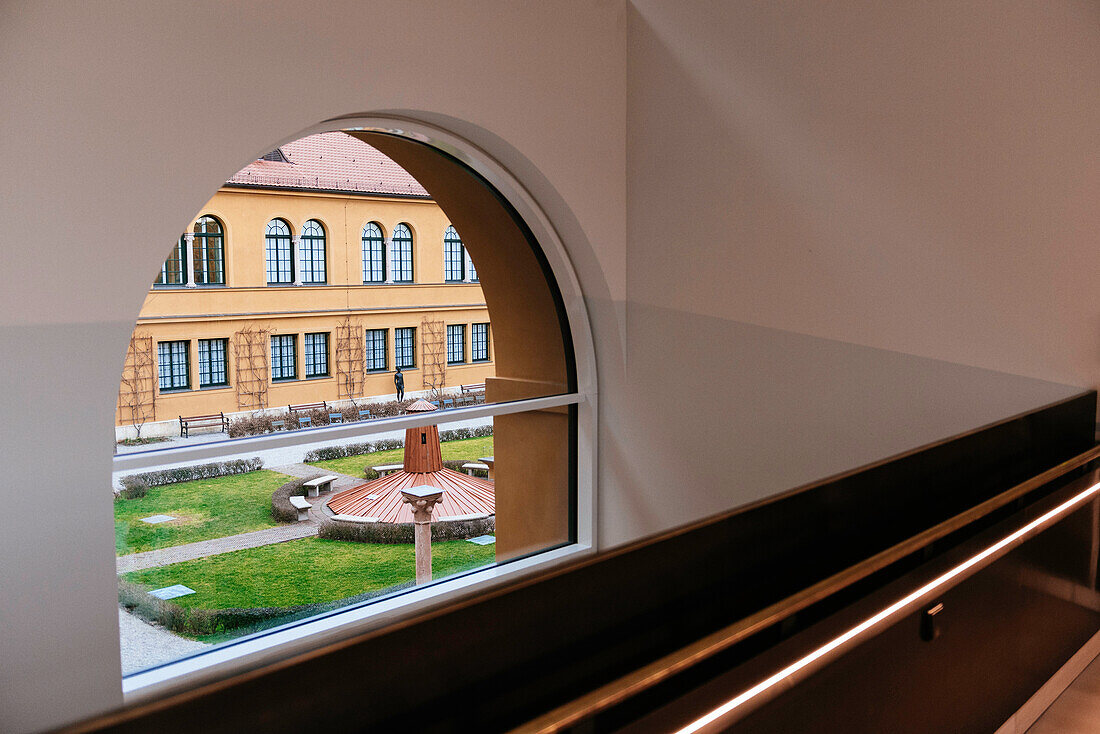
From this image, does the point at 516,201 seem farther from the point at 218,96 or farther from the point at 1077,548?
the point at 1077,548

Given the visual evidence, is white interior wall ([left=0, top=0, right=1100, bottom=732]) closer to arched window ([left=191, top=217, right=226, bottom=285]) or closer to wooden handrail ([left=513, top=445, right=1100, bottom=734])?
arched window ([left=191, top=217, right=226, bottom=285])

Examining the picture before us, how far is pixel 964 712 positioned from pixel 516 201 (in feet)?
14.0

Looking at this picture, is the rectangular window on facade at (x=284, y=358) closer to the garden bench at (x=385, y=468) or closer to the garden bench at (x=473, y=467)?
the garden bench at (x=385, y=468)

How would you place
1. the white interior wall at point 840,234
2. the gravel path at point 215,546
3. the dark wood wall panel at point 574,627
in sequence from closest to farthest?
the dark wood wall panel at point 574,627
the white interior wall at point 840,234
the gravel path at point 215,546

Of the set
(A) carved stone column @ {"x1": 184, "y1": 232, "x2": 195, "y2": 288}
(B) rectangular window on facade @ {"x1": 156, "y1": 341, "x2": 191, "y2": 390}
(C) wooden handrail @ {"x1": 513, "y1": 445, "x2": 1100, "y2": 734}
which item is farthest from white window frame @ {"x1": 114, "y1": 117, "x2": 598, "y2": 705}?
(C) wooden handrail @ {"x1": 513, "y1": 445, "x2": 1100, "y2": 734}

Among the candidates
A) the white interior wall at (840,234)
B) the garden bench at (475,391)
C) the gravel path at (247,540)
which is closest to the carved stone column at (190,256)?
the gravel path at (247,540)

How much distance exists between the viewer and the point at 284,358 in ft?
16.7

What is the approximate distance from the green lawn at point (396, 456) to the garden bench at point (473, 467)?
4 centimetres

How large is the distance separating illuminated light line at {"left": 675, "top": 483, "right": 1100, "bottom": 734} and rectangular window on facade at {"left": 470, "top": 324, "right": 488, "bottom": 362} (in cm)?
396

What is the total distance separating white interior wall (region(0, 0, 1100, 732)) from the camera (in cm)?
363

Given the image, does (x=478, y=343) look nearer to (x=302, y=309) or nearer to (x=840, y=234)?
(x=302, y=309)

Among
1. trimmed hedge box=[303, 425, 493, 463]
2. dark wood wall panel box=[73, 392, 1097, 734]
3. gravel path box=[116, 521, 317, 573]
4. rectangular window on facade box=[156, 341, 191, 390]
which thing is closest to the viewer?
dark wood wall panel box=[73, 392, 1097, 734]

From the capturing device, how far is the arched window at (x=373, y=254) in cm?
544

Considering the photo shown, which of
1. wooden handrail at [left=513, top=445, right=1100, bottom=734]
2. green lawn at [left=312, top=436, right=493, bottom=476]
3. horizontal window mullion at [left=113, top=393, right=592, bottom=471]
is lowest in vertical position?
green lawn at [left=312, top=436, right=493, bottom=476]
